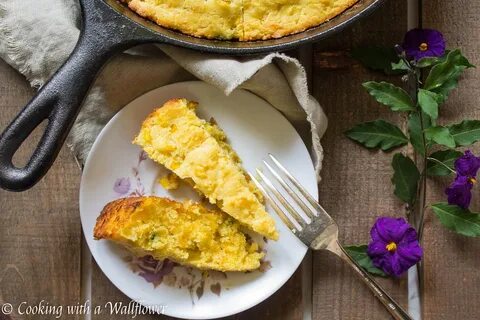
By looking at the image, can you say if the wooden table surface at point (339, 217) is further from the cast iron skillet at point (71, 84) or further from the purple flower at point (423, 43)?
the cast iron skillet at point (71, 84)

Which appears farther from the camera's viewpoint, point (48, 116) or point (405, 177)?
point (405, 177)

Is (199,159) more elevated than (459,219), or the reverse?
(199,159)

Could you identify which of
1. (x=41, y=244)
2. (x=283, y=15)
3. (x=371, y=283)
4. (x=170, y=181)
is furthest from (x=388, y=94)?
(x=41, y=244)

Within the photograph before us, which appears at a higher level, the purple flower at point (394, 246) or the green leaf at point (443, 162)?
the green leaf at point (443, 162)

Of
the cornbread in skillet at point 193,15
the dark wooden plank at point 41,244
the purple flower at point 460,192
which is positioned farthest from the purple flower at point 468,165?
the dark wooden plank at point 41,244

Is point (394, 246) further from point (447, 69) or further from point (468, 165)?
point (447, 69)

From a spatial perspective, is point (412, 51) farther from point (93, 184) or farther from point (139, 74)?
point (93, 184)
